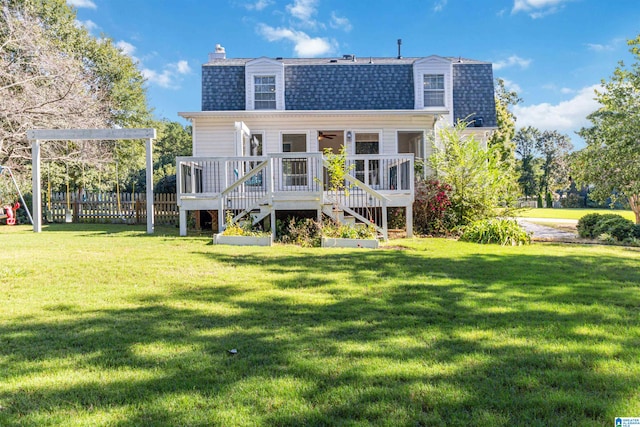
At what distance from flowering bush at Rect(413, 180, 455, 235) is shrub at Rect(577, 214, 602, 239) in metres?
4.04

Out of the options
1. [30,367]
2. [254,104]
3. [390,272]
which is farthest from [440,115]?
[30,367]

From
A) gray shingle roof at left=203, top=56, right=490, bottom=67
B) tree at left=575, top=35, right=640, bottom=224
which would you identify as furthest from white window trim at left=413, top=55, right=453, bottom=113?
tree at left=575, top=35, right=640, bottom=224

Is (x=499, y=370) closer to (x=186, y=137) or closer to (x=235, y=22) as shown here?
(x=235, y=22)

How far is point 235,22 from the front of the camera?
18.9 metres

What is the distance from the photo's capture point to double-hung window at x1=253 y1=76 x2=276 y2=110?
15305mm

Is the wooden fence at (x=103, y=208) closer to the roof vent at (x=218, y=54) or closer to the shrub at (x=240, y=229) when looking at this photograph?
the shrub at (x=240, y=229)

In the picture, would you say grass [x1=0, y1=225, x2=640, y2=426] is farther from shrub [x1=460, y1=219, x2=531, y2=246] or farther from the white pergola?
the white pergola

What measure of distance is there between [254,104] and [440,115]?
694cm

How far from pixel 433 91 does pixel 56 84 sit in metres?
15.7

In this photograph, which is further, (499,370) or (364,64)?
(364,64)

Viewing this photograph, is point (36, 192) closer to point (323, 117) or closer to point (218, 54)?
point (323, 117)

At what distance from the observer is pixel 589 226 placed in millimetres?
11672

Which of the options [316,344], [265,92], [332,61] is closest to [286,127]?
[265,92]

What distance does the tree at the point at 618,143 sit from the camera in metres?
11.6
